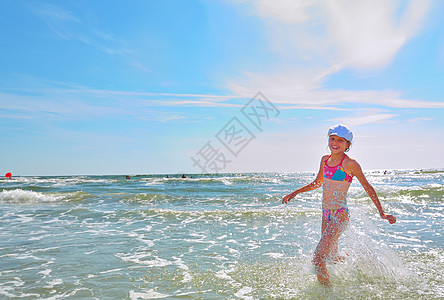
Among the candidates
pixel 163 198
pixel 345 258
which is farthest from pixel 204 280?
pixel 163 198

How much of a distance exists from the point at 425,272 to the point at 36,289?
18.1ft

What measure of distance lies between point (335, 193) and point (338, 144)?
680 mm

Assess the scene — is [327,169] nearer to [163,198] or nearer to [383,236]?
[383,236]

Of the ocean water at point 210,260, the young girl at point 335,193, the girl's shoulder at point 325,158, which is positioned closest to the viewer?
the ocean water at point 210,260

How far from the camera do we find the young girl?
4.14 m

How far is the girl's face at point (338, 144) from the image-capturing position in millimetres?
4160

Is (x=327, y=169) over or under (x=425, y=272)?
over

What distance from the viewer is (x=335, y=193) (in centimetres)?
428

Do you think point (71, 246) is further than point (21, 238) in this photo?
No

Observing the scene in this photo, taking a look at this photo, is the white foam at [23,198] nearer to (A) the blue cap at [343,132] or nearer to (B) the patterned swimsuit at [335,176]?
(B) the patterned swimsuit at [335,176]

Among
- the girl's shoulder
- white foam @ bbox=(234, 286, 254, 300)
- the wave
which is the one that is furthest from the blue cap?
the wave

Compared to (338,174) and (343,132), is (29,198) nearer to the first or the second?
(338,174)

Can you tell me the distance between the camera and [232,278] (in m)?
4.52

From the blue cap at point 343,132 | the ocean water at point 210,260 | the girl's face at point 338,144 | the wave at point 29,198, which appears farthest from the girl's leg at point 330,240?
the wave at point 29,198
